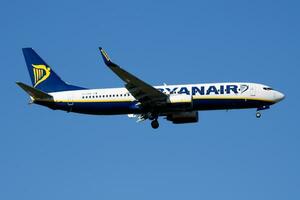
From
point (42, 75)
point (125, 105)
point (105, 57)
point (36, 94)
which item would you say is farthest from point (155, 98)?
point (42, 75)

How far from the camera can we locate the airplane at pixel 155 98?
252 feet

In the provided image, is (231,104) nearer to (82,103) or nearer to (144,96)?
(144,96)

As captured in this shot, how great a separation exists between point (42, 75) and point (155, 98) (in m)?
15.2

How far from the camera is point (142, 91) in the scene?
7669 cm

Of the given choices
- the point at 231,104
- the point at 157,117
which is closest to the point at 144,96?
the point at 157,117

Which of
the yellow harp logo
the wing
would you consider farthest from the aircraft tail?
the wing

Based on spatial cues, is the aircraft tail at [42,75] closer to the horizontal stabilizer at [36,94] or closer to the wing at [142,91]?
the horizontal stabilizer at [36,94]

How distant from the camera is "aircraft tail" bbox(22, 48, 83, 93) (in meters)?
83.6

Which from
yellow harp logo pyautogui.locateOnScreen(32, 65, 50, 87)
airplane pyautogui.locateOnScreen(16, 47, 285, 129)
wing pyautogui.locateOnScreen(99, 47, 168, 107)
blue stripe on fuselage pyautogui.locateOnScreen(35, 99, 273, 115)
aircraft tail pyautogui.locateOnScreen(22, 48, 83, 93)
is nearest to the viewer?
wing pyautogui.locateOnScreen(99, 47, 168, 107)

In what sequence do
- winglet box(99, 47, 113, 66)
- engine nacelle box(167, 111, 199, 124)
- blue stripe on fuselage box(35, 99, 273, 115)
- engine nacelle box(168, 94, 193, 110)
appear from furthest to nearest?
engine nacelle box(167, 111, 199, 124)
blue stripe on fuselage box(35, 99, 273, 115)
engine nacelle box(168, 94, 193, 110)
winglet box(99, 47, 113, 66)

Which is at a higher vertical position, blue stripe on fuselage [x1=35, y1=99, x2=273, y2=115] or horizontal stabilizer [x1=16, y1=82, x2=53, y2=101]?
horizontal stabilizer [x1=16, y1=82, x2=53, y2=101]

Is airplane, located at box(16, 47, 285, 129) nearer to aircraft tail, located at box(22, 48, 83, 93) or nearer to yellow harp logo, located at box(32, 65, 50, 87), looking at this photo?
aircraft tail, located at box(22, 48, 83, 93)

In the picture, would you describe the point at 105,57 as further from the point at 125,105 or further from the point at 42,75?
the point at 42,75

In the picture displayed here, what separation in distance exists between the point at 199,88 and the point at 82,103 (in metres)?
12.5
